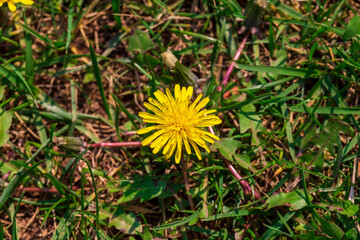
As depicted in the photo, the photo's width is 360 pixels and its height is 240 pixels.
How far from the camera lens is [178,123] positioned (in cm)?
234

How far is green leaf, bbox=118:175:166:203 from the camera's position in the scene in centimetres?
267

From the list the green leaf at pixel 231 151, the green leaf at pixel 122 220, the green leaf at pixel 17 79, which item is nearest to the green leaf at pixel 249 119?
the green leaf at pixel 231 151

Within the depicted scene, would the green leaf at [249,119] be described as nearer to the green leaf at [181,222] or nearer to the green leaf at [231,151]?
the green leaf at [231,151]

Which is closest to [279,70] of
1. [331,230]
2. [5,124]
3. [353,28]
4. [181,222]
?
[353,28]

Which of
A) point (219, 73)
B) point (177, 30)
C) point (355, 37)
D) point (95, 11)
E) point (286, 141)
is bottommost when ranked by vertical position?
point (286, 141)

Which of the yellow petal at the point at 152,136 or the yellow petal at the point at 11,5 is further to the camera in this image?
the yellow petal at the point at 11,5

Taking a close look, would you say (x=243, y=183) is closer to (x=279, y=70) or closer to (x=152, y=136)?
(x=152, y=136)

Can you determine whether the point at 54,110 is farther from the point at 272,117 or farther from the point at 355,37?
the point at 355,37

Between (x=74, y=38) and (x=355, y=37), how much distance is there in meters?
2.64

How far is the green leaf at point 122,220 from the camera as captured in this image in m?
2.69

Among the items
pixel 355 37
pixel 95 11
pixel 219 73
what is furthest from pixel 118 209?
pixel 355 37

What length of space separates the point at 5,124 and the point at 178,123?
66.7 inches

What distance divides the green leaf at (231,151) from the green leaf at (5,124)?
185 cm

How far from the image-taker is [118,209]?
2.77 meters
